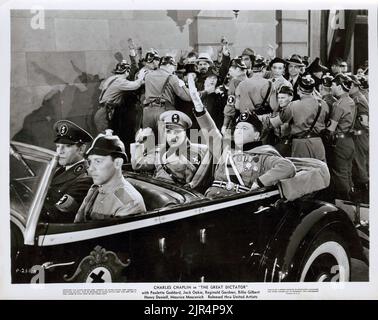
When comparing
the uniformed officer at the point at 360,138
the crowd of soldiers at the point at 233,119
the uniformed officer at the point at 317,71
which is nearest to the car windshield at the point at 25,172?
the crowd of soldiers at the point at 233,119

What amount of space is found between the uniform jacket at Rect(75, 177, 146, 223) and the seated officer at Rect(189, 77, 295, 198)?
28cm

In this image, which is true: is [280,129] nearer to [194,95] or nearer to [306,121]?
[306,121]

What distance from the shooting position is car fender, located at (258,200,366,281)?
1.92 meters

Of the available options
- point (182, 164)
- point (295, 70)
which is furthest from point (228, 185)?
point (295, 70)

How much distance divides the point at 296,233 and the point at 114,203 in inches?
27.5

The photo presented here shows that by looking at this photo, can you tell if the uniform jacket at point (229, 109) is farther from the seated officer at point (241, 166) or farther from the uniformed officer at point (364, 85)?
the uniformed officer at point (364, 85)

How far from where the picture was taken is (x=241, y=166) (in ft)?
6.33

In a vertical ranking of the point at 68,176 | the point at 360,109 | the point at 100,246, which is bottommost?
the point at 100,246

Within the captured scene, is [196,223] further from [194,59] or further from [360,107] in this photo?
[360,107]

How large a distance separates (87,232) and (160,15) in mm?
865

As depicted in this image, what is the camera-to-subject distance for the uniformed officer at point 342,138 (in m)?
1.95

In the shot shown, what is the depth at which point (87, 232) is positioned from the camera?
1909 millimetres

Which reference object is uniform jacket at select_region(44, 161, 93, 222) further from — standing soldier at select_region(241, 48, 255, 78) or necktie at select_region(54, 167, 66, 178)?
standing soldier at select_region(241, 48, 255, 78)

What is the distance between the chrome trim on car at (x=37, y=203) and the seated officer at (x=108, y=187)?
0.47 ft
